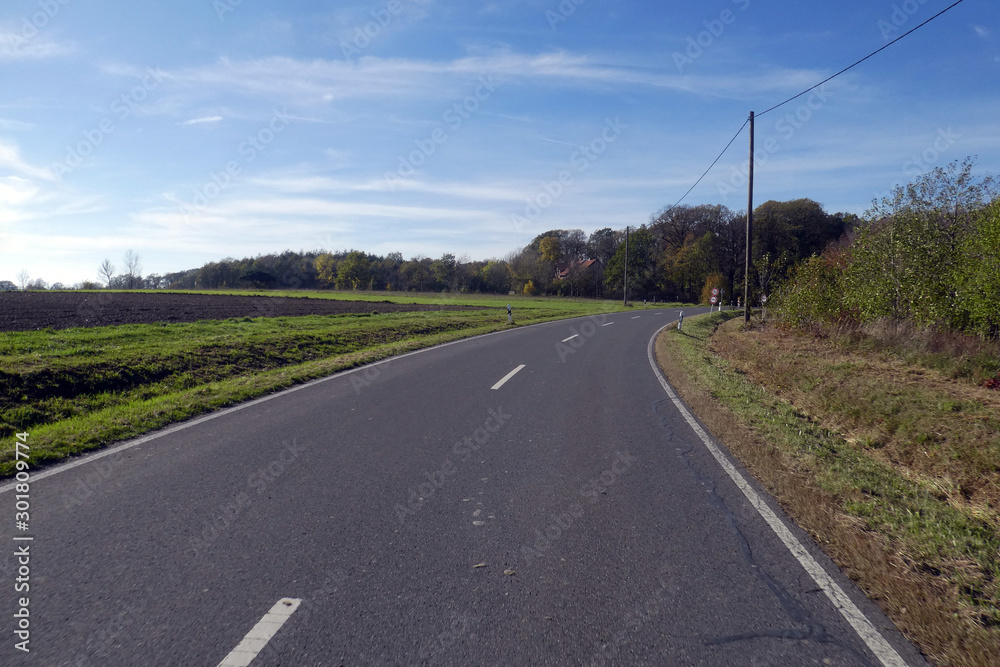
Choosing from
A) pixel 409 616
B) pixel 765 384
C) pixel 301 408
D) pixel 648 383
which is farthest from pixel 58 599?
pixel 765 384

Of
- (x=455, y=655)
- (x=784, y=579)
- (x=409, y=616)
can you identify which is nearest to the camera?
(x=455, y=655)

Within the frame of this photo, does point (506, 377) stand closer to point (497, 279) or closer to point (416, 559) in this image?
point (416, 559)

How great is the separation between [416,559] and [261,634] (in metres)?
1.05

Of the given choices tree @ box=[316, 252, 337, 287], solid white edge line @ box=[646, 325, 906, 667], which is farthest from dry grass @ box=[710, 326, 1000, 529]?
tree @ box=[316, 252, 337, 287]

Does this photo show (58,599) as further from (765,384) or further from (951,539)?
(765,384)

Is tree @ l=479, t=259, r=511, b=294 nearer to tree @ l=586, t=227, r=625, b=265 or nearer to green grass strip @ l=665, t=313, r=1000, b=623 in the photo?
tree @ l=586, t=227, r=625, b=265

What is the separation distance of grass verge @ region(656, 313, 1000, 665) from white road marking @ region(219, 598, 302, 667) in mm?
3255

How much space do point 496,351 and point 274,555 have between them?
1208 centimetres

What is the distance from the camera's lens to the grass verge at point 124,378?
691 cm

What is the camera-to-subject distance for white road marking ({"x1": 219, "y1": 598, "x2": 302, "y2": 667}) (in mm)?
2725

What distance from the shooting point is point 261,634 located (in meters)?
2.92

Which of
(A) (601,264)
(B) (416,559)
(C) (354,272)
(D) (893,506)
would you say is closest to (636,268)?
(A) (601,264)

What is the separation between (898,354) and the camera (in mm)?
14102

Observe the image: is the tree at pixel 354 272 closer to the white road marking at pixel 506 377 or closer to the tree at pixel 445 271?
the tree at pixel 445 271
